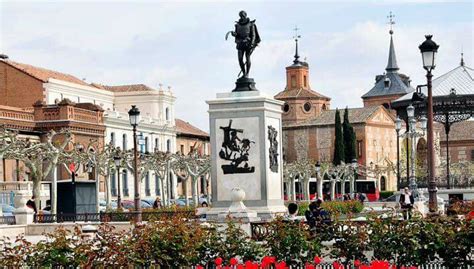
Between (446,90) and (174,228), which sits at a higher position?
(446,90)

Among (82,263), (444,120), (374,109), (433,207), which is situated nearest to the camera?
(82,263)

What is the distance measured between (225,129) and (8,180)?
43248 mm

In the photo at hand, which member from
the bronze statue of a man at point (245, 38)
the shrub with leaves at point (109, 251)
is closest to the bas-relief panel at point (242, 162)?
the bronze statue of a man at point (245, 38)

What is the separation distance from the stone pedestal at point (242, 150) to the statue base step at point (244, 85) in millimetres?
247

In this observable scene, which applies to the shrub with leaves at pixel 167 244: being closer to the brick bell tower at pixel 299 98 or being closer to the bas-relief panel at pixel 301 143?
the bas-relief panel at pixel 301 143

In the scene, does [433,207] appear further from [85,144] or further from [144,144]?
[144,144]

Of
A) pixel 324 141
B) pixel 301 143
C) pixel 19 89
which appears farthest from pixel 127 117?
pixel 301 143

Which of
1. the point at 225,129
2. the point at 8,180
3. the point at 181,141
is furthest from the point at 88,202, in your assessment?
the point at 181,141

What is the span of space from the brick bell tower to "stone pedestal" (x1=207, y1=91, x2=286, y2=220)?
370 ft

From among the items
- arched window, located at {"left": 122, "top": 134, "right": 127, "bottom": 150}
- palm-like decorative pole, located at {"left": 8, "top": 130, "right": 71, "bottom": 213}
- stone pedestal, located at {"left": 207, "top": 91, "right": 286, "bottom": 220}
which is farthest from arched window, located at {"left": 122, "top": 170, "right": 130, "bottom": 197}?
stone pedestal, located at {"left": 207, "top": 91, "right": 286, "bottom": 220}

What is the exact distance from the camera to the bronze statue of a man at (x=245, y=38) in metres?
25.0

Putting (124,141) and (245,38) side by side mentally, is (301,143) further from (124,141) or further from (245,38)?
(245,38)

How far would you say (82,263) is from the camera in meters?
15.3

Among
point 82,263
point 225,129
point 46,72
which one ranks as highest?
point 46,72
